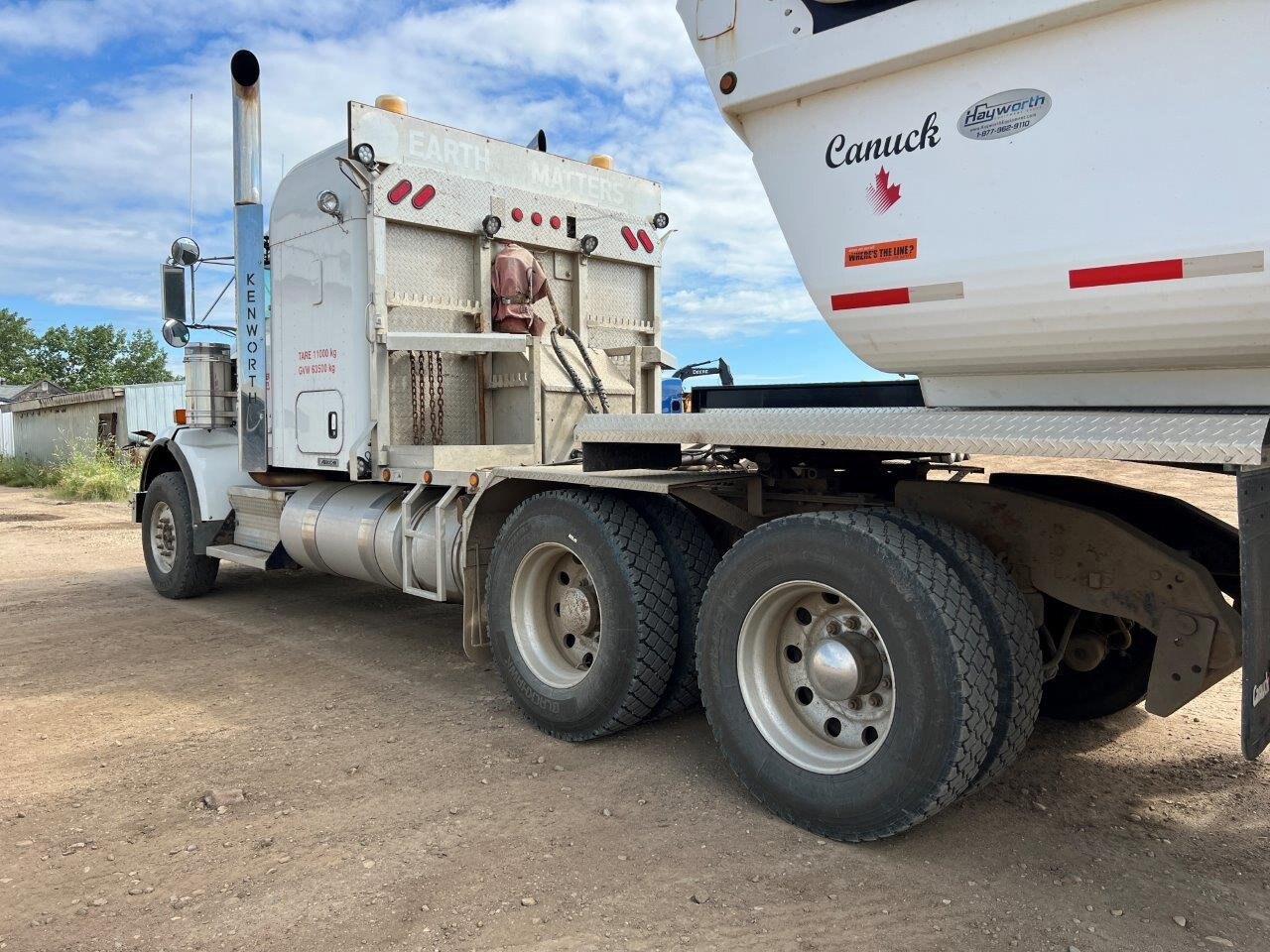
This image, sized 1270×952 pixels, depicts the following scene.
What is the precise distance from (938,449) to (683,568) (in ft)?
4.50

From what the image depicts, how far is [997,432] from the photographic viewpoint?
9.43ft

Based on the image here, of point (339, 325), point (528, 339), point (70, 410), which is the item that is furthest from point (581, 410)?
point (70, 410)

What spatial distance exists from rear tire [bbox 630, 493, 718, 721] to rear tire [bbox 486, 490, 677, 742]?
0.05m

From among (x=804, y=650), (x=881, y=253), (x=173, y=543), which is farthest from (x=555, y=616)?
(x=173, y=543)

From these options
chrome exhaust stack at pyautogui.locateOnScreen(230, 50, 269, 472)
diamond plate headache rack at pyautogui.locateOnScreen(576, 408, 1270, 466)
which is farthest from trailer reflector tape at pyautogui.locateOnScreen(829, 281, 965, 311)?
chrome exhaust stack at pyautogui.locateOnScreen(230, 50, 269, 472)

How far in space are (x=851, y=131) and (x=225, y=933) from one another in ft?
10.2

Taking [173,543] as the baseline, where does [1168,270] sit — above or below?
above

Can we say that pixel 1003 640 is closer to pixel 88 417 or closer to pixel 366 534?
pixel 366 534

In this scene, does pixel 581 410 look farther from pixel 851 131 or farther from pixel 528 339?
pixel 851 131

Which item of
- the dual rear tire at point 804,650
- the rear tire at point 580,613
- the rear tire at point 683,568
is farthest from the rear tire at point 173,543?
the rear tire at point 683,568

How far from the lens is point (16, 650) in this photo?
20.0 feet

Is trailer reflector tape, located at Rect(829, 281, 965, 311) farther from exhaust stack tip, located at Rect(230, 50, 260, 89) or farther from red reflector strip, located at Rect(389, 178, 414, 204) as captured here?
exhaust stack tip, located at Rect(230, 50, 260, 89)

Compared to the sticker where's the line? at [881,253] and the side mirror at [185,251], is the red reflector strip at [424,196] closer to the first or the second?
the side mirror at [185,251]

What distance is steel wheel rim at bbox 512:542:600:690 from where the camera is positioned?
14.1 feet
